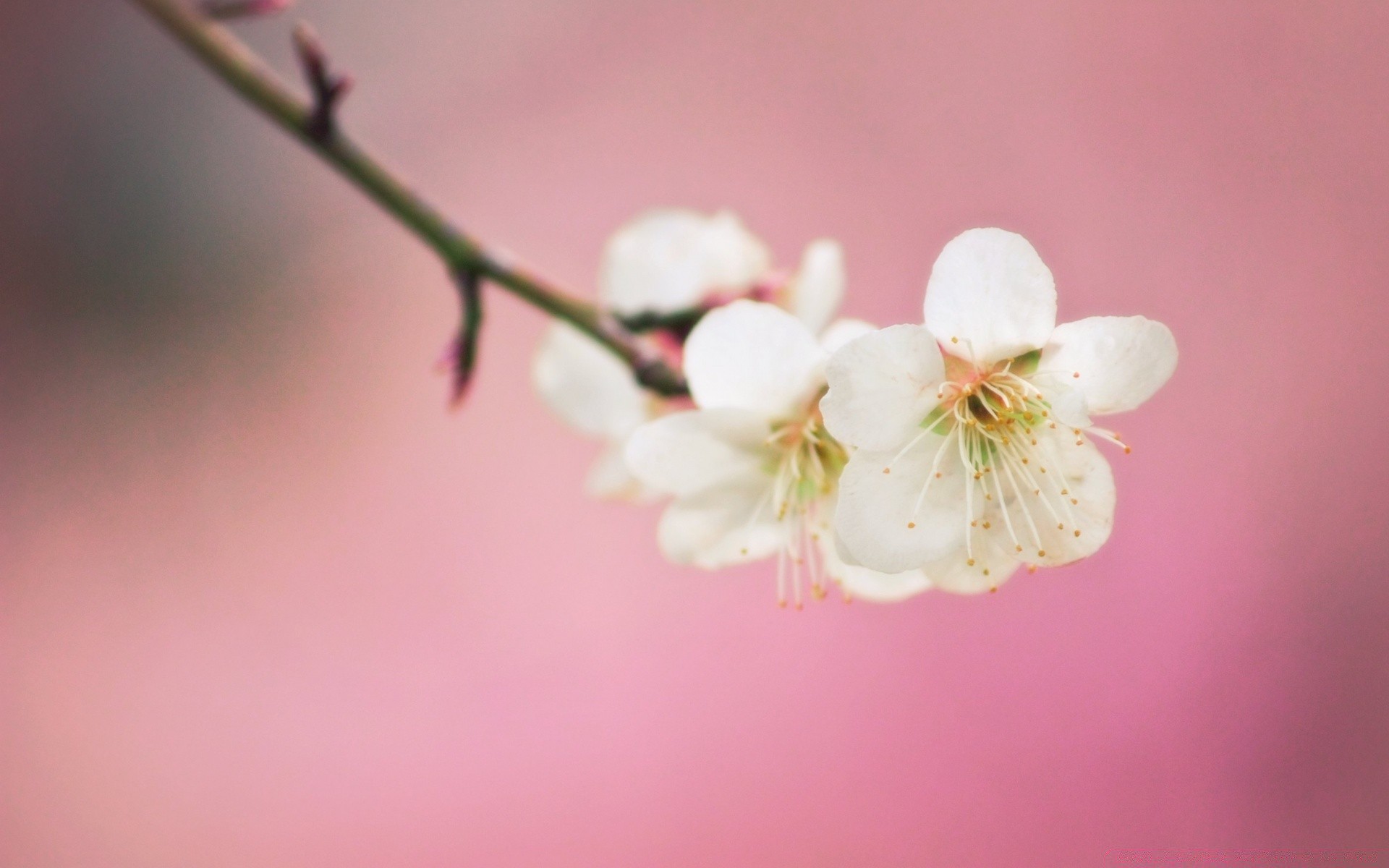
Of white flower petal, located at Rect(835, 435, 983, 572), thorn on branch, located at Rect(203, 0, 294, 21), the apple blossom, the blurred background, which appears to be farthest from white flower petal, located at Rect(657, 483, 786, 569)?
the blurred background

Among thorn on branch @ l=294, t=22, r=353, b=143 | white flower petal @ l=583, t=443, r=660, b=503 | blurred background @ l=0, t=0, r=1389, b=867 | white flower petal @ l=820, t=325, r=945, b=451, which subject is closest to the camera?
white flower petal @ l=820, t=325, r=945, b=451

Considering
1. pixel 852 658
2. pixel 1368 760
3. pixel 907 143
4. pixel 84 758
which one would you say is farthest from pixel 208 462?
pixel 1368 760

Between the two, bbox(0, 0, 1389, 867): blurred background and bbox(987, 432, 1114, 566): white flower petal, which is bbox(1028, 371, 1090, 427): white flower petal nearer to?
bbox(987, 432, 1114, 566): white flower petal

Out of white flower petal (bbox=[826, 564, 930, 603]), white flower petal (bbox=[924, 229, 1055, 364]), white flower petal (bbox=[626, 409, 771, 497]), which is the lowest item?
white flower petal (bbox=[826, 564, 930, 603])

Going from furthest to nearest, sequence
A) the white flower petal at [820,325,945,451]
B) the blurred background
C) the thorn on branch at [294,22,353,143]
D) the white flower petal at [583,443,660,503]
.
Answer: the blurred background < the white flower petal at [583,443,660,503] < the thorn on branch at [294,22,353,143] < the white flower petal at [820,325,945,451]

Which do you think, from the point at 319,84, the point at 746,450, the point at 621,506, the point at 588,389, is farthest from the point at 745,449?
the point at 621,506

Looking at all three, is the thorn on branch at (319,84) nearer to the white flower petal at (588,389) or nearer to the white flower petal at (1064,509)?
the white flower petal at (588,389)
